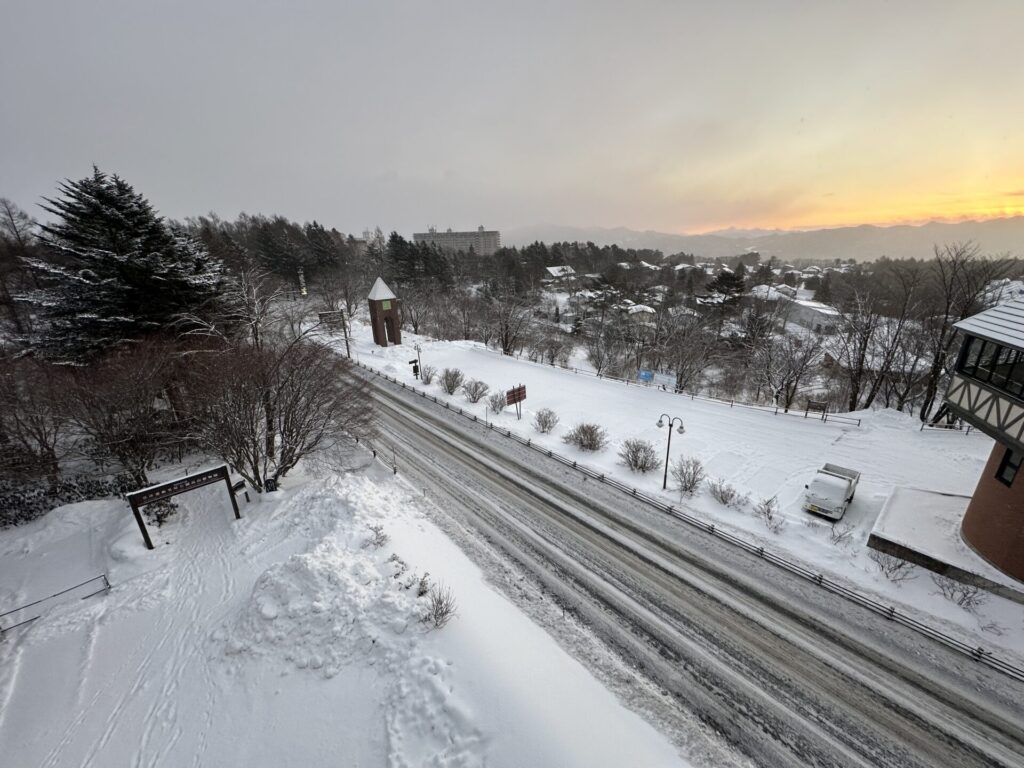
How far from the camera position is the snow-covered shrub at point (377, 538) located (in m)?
11.8

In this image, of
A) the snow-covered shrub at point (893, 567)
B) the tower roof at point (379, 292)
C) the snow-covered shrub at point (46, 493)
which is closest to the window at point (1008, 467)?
the snow-covered shrub at point (893, 567)

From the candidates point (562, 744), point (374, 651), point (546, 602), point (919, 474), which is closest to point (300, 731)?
point (374, 651)

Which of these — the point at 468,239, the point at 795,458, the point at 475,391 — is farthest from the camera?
the point at 468,239

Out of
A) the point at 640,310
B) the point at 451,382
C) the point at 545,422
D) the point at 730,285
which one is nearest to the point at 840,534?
the point at 545,422

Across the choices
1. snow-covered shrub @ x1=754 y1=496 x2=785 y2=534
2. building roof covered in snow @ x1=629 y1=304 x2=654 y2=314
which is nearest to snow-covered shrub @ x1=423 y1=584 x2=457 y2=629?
snow-covered shrub @ x1=754 y1=496 x2=785 y2=534

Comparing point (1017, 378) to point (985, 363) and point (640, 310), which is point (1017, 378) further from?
point (640, 310)

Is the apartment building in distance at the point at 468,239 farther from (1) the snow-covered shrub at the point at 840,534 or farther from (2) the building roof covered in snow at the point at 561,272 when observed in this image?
(1) the snow-covered shrub at the point at 840,534

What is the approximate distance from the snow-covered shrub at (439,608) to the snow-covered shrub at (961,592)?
1326 cm

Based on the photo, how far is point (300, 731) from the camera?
7.59 m

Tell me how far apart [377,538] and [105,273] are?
16717mm

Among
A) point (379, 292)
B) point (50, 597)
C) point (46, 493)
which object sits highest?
point (379, 292)

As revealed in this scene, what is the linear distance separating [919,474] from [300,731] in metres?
23.2

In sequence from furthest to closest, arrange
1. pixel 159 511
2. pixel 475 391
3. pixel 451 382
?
1. pixel 451 382
2. pixel 475 391
3. pixel 159 511

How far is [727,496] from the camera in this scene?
14570 mm
